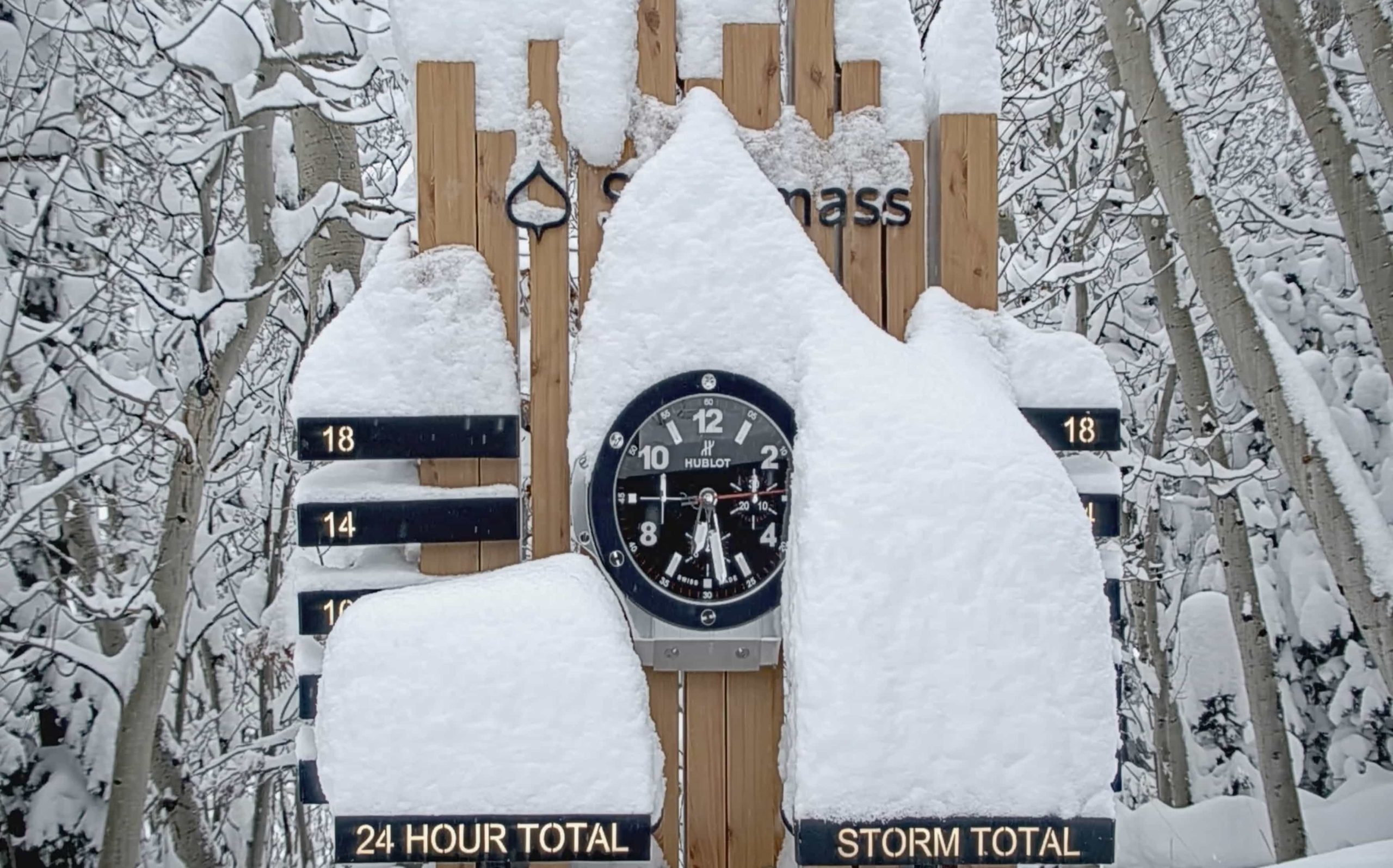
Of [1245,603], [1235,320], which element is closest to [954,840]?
[1235,320]

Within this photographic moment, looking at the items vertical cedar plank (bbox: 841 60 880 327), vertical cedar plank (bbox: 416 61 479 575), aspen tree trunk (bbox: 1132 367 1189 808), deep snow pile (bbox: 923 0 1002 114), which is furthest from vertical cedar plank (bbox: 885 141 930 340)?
aspen tree trunk (bbox: 1132 367 1189 808)

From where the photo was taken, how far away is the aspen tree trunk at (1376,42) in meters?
3.39

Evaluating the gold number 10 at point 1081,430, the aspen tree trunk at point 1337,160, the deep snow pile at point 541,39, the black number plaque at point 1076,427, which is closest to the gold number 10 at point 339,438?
the deep snow pile at point 541,39

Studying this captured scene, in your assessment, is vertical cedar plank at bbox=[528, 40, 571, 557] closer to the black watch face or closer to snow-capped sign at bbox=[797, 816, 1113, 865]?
the black watch face

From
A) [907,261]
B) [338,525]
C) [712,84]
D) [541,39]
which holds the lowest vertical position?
[338,525]

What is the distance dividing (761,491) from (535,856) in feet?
3.32

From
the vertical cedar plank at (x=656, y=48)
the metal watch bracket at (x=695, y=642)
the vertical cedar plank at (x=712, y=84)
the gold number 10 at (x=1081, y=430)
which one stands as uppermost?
the vertical cedar plank at (x=656, y=48)

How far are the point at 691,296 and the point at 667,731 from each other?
3.70 ft

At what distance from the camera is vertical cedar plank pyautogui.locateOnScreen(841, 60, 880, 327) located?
115 inches

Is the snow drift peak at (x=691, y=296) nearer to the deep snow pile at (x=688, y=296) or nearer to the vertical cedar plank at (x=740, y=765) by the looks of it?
the deep snow pile at (x=688, y=296)

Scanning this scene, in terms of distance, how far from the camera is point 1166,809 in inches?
272

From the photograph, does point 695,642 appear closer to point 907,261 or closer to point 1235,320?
point 907,261

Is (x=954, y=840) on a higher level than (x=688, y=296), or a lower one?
lower

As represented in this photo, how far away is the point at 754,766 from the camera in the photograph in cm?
281
